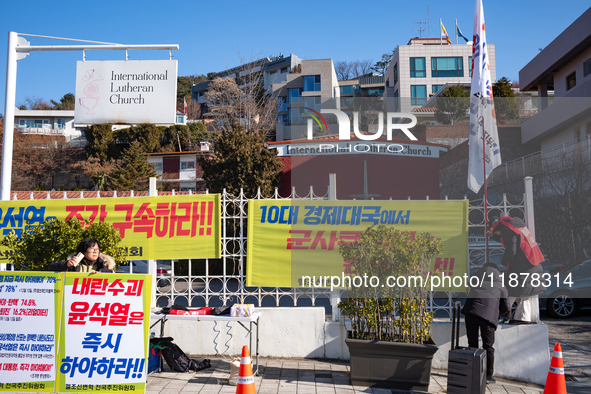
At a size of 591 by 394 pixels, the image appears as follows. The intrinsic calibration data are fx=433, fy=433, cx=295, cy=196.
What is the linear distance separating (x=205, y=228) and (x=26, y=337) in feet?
8.73

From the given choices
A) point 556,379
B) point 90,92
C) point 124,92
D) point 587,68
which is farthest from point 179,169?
point 556,379

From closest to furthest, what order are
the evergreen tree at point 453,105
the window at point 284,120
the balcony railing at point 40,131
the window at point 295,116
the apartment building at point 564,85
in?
the apartment building at point 564,85, the evergreen tree at point 453,105, the window at point 295,116, the window at point 284,120, the balcony railing at point 40,131

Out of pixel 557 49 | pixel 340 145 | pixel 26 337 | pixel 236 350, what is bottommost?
pixel 236 350

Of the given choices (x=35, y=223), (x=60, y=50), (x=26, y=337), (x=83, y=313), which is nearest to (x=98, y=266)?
(x=83, y=313)

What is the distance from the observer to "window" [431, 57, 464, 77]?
48125mm

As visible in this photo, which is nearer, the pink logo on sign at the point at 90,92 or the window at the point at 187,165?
the pink logo on sign at the point at 90,92

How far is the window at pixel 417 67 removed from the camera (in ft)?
159

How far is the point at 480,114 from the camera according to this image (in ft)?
23.1

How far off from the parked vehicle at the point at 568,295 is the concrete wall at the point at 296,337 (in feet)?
17.7

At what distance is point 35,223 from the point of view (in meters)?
6.76

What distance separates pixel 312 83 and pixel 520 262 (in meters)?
48.4

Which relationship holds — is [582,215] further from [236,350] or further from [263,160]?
[236,350]

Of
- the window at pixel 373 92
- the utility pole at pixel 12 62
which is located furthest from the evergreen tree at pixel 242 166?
the window at pixel 373 92

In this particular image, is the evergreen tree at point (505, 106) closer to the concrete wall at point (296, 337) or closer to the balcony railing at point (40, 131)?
the concrete wall at point (296, 337)
